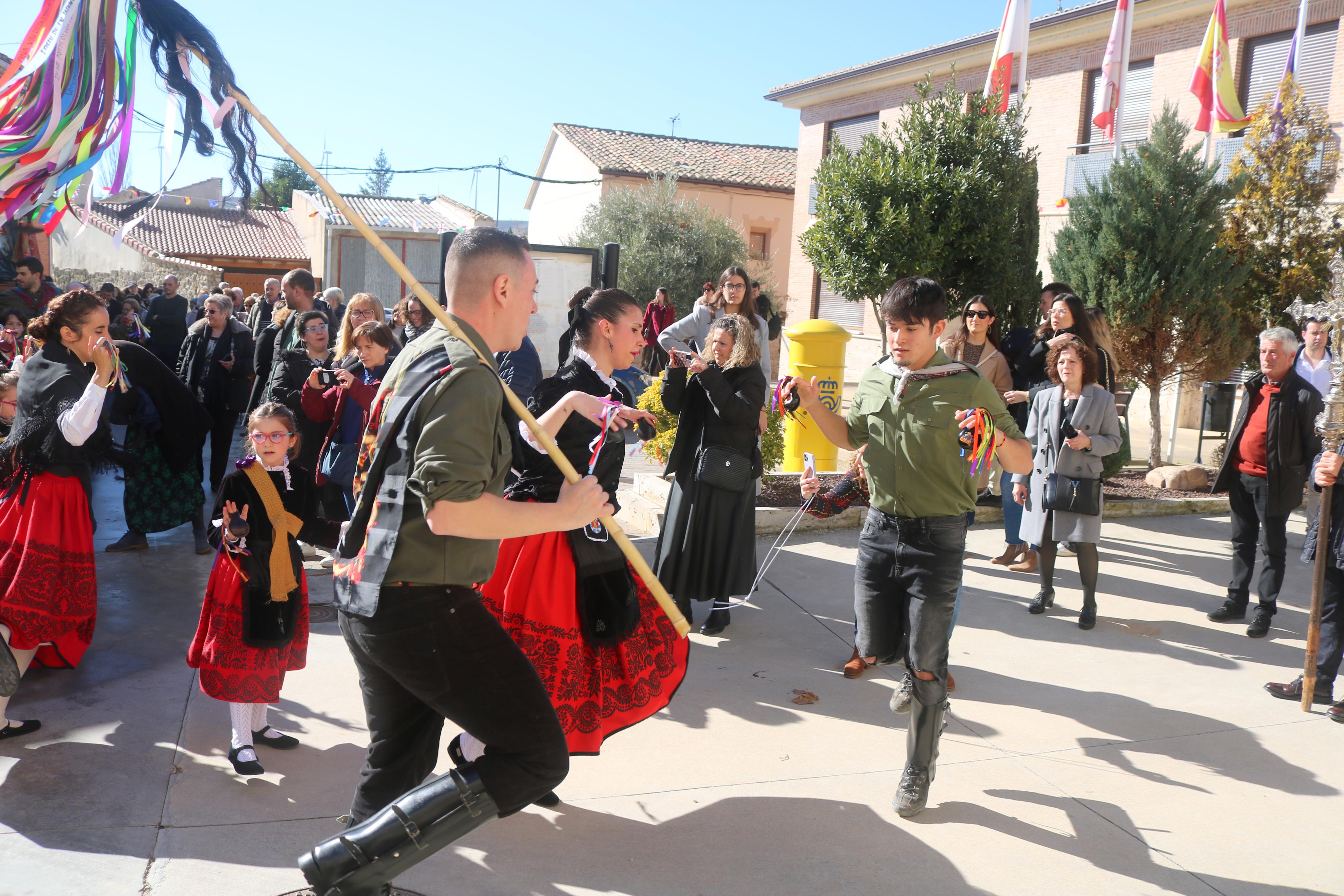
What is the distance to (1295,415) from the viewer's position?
5.71 meters

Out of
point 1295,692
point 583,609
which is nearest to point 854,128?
point 1295,692

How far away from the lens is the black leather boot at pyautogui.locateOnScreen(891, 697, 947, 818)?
11.5ft

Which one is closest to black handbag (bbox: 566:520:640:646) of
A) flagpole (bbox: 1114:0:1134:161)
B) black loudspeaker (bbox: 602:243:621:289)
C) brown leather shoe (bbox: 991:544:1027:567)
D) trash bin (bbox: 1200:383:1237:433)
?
brown leather shoe (bbox: 991:544:1027:567)

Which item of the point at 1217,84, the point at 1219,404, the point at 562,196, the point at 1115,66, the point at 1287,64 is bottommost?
the point at 1219,404

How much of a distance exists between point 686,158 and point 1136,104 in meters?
16.7

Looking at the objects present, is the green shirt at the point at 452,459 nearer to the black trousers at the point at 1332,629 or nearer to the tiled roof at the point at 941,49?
the black trousers at the point at 1332,629

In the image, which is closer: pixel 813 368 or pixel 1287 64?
pixel 813 368

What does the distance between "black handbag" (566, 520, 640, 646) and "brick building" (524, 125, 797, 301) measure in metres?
24.5

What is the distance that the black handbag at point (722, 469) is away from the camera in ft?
17.3

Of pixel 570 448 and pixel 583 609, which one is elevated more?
pixel 570 448

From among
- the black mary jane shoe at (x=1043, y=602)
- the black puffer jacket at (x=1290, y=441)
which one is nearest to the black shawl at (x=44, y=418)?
the black mary jane shoe at (x=1043, y=602)

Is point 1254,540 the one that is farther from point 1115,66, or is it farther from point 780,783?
point 1115,66

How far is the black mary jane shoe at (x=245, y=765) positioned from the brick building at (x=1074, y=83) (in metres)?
10.8

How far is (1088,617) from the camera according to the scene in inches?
231
